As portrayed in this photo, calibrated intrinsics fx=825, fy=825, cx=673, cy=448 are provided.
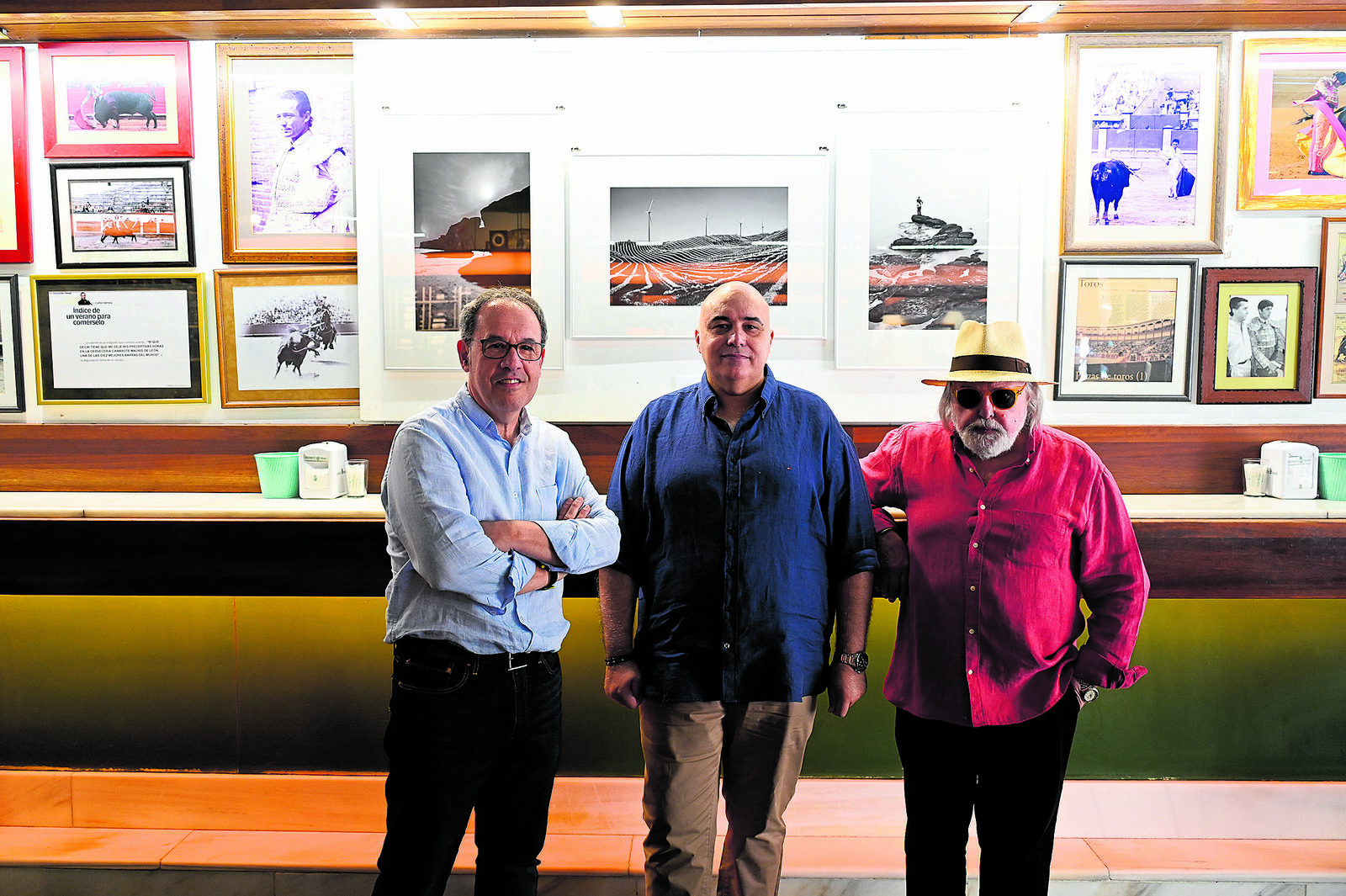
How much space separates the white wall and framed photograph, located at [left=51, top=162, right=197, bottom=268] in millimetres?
138

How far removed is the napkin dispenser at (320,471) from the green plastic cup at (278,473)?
67 mm

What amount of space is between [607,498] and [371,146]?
180 cm

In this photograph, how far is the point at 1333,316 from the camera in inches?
122

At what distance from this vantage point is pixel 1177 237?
306cm

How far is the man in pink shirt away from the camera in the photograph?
1981mm

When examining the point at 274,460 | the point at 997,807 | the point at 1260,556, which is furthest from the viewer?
the point at 274,460

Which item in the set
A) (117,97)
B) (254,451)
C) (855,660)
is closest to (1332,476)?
(855,660)

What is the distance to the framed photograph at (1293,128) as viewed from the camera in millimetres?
3010

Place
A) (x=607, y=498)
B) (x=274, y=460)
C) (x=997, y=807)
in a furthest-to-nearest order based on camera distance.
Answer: (x=274, y=460), (x=607, y=498), (x=997, y=807)

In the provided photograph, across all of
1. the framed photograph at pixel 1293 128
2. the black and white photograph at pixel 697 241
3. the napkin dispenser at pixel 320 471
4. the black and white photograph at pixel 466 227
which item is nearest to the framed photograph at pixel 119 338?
the napkin dispenser at pixel 320 471

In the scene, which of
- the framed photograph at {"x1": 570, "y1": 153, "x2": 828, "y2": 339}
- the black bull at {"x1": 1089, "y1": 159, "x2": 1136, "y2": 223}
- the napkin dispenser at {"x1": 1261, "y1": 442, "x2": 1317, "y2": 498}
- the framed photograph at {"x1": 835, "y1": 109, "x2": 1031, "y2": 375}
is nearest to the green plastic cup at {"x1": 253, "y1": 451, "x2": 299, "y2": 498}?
the framed photograph at {"x1": 570, "y1": 153, "x2": 828, "y2": 339}

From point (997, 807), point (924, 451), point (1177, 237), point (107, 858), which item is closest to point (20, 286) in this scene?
point (107, 858)

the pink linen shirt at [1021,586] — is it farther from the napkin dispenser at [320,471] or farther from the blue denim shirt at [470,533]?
the napkin dispenser at [320,471]

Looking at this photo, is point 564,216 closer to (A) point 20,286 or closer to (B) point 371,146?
(B) point 371,146
